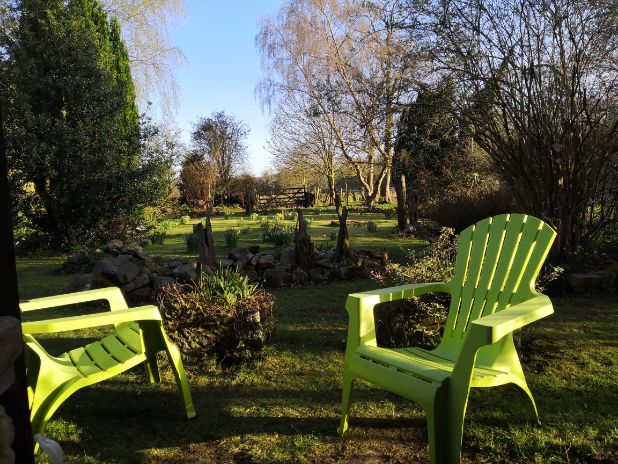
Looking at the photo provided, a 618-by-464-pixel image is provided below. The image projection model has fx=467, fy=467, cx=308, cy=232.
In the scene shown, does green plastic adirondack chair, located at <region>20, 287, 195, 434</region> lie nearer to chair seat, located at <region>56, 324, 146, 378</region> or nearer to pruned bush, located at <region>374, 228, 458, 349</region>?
chair seat, located at <region>56, 324, 146, 378</region>

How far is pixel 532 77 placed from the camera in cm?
492

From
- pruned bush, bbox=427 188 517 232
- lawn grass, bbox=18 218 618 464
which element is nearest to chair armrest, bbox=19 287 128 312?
lawn grass, bbox=18 218 618 464

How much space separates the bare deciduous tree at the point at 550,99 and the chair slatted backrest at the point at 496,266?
281 centimetres

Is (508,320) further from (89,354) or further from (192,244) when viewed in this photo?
(192,244)

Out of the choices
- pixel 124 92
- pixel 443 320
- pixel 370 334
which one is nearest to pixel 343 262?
pixel 443 320

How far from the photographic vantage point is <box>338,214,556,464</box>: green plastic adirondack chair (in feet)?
5.85

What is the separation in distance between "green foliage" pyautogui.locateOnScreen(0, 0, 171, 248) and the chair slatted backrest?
7.78 meters

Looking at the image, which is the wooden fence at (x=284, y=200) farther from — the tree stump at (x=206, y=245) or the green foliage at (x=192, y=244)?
the tree stump at (x=206, y=245)

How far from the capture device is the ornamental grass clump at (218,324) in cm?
315

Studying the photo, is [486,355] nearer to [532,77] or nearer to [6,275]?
[6,275]

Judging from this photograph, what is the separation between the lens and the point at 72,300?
8.47 ft

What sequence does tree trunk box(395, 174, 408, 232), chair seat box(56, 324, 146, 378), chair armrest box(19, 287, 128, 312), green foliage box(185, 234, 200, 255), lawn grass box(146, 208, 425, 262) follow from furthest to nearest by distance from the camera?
tree trunk box(395, 174, 408, 232) → lawn grass box(146, 208, 425, 262) → green foliage box(185, 234, 200, 255) → chair armrest box(19, 287, 128, 312) → chair seat box(56, 324, 146, 378)

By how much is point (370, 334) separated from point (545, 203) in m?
3.89

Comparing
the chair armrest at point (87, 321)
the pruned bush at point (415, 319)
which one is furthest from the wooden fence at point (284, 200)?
the chair armrest at point (87, 321)
